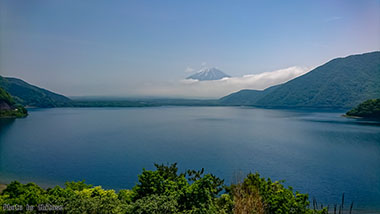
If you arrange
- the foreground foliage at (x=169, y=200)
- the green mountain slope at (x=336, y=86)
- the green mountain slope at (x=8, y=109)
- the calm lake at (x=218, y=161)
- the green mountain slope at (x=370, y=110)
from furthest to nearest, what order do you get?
the green mountain slope at (x=336, y=86)
the green mountain slope at (x=8, y=109)
the green mountain slope at (x=370, y=110)
the calm lake at (x=218, y=161)
the foreground foliage at (x=169, y=200)

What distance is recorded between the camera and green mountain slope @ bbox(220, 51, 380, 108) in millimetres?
132000

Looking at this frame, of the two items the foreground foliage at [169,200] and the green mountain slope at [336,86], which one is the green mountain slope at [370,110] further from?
the foreground foliage at [169,200]

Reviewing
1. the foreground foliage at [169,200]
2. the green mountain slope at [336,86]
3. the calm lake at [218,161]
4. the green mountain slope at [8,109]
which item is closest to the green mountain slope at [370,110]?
the calm lake at [218,161]

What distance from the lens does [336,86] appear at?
14750 cm

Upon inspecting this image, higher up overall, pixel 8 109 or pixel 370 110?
pixel 8 109

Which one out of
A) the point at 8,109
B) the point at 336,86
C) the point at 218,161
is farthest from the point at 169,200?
the point at 336,86

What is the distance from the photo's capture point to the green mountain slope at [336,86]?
433ft

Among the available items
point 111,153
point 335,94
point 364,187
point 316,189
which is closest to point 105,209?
point 316,189

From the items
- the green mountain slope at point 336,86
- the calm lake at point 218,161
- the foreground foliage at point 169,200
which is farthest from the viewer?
the green mountain slope at point 336,86

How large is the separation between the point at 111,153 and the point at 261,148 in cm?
1990

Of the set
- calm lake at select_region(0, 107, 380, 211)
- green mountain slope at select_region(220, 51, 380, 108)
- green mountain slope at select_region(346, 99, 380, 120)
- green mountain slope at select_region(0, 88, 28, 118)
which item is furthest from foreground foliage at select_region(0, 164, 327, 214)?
green mountain slope at select_region(220, 51, 380, 108)

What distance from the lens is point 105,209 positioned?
25.4 feet

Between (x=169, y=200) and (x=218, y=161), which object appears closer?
(x=169, y=200)

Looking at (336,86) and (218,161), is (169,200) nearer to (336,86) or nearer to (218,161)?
(218,161)
